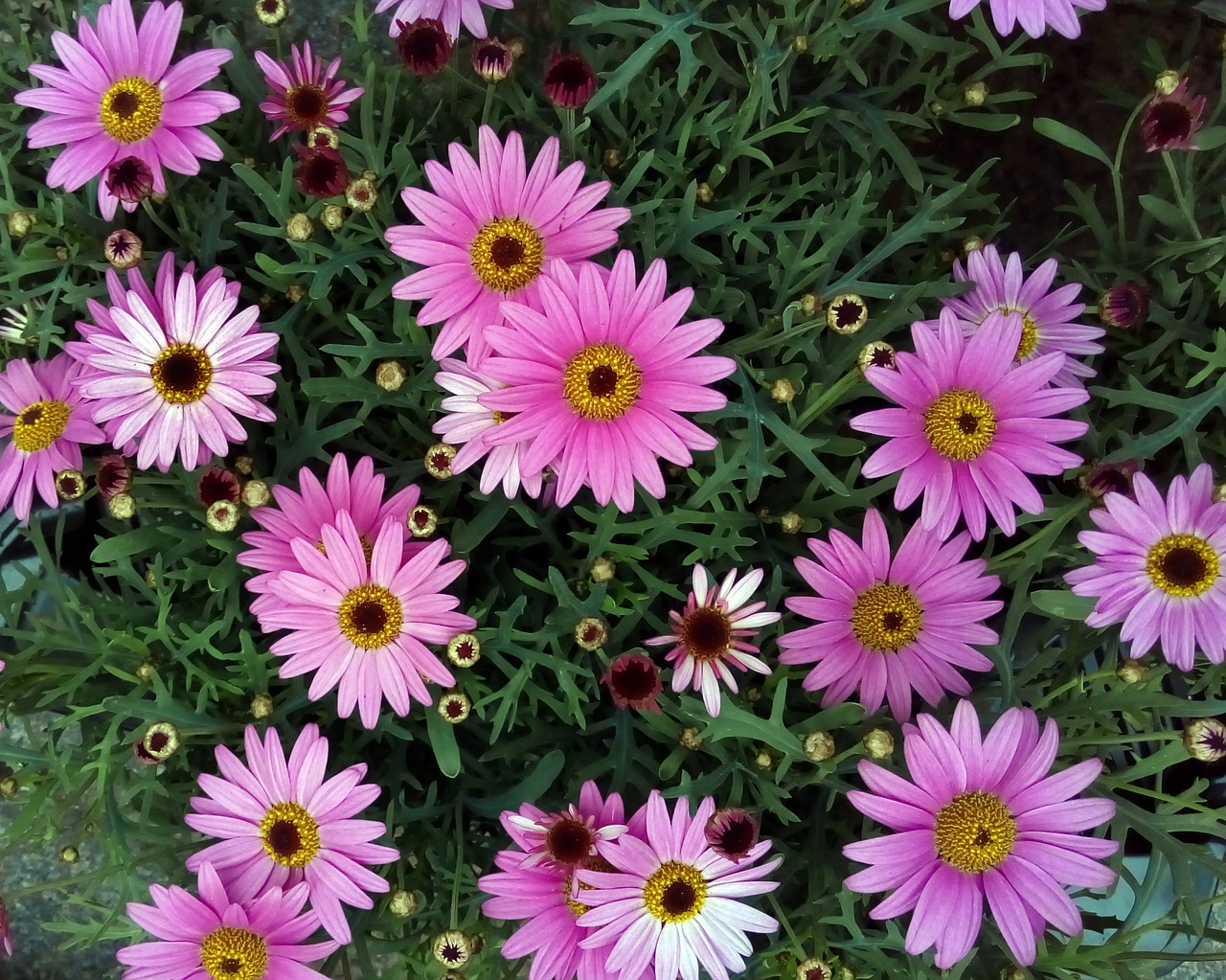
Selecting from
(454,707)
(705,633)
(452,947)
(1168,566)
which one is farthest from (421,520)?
(1168,566)

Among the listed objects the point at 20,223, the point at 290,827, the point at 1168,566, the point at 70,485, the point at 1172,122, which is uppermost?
the point at 1172,122

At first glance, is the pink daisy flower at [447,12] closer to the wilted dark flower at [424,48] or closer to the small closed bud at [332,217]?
the wilted dark flower at [424,48]

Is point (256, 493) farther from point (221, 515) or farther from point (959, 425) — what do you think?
point (959, 425)

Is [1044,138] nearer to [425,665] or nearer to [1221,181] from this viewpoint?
[1221,181]

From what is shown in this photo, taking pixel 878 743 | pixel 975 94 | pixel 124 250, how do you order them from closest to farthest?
pixel 878 743 → pixel 124 250 → pixel 975 94

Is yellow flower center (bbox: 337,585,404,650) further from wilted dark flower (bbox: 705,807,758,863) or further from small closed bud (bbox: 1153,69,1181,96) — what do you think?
small closed bud (bbox: 1153,69,1181,96)
